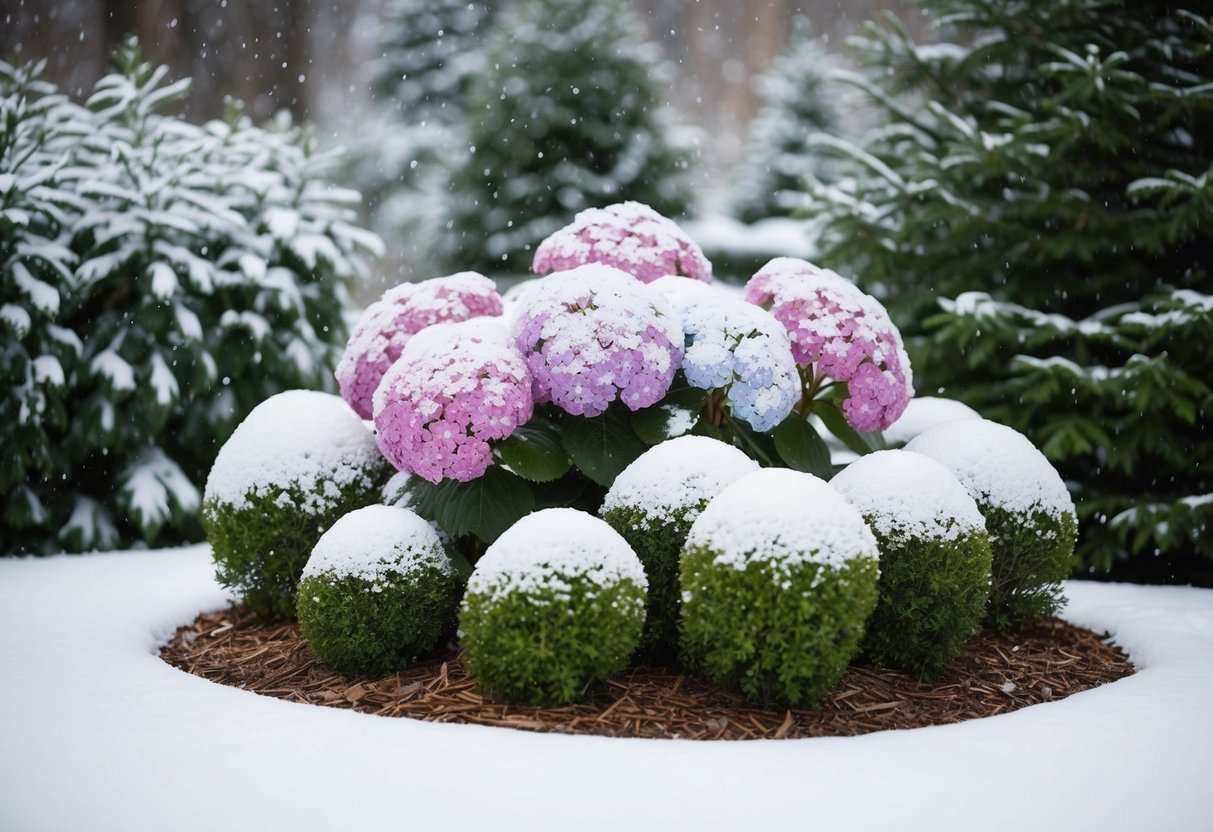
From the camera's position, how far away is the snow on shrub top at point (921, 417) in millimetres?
4707

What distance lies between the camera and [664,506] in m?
3.35

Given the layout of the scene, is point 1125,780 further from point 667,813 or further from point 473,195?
point 473,195

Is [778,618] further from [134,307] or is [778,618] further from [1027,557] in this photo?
[134,307]

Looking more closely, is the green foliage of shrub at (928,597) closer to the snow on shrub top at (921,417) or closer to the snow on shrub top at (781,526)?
the snow on shrub top at (781,526)

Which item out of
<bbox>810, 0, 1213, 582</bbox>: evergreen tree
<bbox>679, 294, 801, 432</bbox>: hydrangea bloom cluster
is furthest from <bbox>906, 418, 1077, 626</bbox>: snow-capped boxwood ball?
<bbox>810, 0, 1213, 582</bbox>: evergreen tree

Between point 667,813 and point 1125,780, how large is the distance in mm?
1214

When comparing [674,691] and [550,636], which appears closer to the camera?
[550,636]

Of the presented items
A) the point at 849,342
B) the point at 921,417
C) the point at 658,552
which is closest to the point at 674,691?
the point at 658,552

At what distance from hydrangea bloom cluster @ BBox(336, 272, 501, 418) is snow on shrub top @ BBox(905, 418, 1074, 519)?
6.75 ft

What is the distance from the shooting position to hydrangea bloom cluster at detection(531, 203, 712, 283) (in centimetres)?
429

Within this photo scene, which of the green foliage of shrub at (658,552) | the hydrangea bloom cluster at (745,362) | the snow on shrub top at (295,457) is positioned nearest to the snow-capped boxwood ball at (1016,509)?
the hydrangea bloom cluster at (745,362)

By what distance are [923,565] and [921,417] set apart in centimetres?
158

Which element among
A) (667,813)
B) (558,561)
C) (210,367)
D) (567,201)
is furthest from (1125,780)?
(567,201)

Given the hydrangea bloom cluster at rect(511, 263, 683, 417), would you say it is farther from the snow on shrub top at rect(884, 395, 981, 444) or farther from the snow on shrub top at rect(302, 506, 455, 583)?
the snow on shrub top at rect(884, 395, 981, 444)
